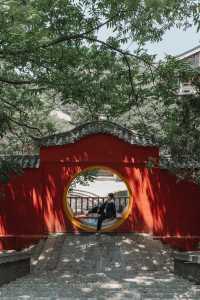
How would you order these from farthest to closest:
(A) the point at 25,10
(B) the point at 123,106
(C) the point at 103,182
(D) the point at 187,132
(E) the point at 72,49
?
(C) the point at 103,182 < (B) the point at 123,106 < (E) the point at 72,49 < (D) the point at 187,132 < (A) the point at 25,10

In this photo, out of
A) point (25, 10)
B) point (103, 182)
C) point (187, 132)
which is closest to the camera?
point (25, 10)

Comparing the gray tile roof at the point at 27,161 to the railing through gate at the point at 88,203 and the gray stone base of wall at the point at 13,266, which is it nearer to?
the gray stone base of wall at the point at 13,266

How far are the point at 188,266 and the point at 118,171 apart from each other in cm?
476

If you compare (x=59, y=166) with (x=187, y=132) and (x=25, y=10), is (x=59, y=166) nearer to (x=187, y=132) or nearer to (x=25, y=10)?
(x=187, y=132)

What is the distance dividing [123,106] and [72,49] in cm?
364

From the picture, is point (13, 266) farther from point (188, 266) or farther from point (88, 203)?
point (88, 203)

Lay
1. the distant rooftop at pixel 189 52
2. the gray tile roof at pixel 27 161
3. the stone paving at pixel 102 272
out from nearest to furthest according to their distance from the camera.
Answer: the stone paving at pixel 102 272, the gray tile roof at pixel 27 161, the distant rooftop at pixel 189 52

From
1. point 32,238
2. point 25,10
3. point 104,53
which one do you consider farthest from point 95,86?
point 25,10

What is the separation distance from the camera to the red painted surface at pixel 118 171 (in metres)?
14.5

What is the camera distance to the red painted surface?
47.7ft

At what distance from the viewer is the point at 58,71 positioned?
45.0ft

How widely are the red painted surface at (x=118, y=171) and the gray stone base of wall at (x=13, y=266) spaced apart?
3.15m

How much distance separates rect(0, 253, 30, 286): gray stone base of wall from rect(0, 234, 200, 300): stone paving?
181 millimetres

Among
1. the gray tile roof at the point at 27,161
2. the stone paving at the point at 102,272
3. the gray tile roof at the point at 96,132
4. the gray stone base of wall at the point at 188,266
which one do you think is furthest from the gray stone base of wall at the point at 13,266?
the gray tile roof at the point at 96,132
